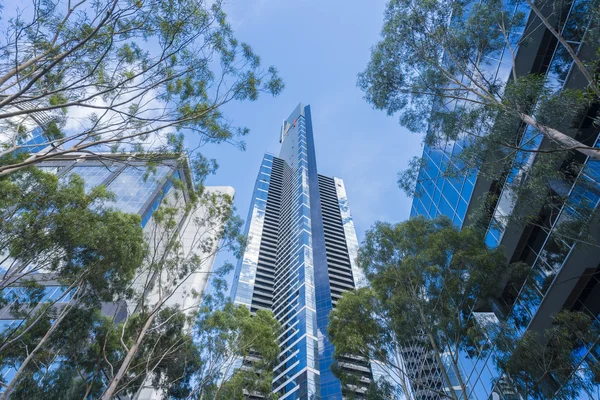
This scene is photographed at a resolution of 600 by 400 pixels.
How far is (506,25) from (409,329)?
12.0m

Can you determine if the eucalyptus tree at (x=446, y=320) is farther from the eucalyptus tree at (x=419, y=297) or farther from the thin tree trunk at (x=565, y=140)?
the thin tree trunk at (x=565, y=140)

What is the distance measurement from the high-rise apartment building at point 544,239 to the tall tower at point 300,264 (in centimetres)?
1113

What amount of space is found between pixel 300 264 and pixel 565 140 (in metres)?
46.3

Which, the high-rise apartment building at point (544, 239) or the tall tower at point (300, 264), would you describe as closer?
the high-rise apartment building at point (544, 239)

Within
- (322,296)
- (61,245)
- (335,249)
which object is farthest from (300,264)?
(61,245)

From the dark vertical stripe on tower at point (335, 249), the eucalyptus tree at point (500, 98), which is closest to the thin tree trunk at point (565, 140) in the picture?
the eucalyptus tree at point (500, 98)

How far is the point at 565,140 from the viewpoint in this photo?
26.0 feet

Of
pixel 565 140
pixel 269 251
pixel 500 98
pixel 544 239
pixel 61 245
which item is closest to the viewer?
pixel 565 140

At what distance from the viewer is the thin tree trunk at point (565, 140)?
7.39m

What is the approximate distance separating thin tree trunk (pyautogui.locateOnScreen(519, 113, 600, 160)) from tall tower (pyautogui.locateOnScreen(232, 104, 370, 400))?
18761 mm

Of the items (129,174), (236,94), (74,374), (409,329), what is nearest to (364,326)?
(409,329)

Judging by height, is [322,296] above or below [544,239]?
above

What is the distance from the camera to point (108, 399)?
8.91 meters

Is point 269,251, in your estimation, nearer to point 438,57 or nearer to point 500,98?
point 438,57
